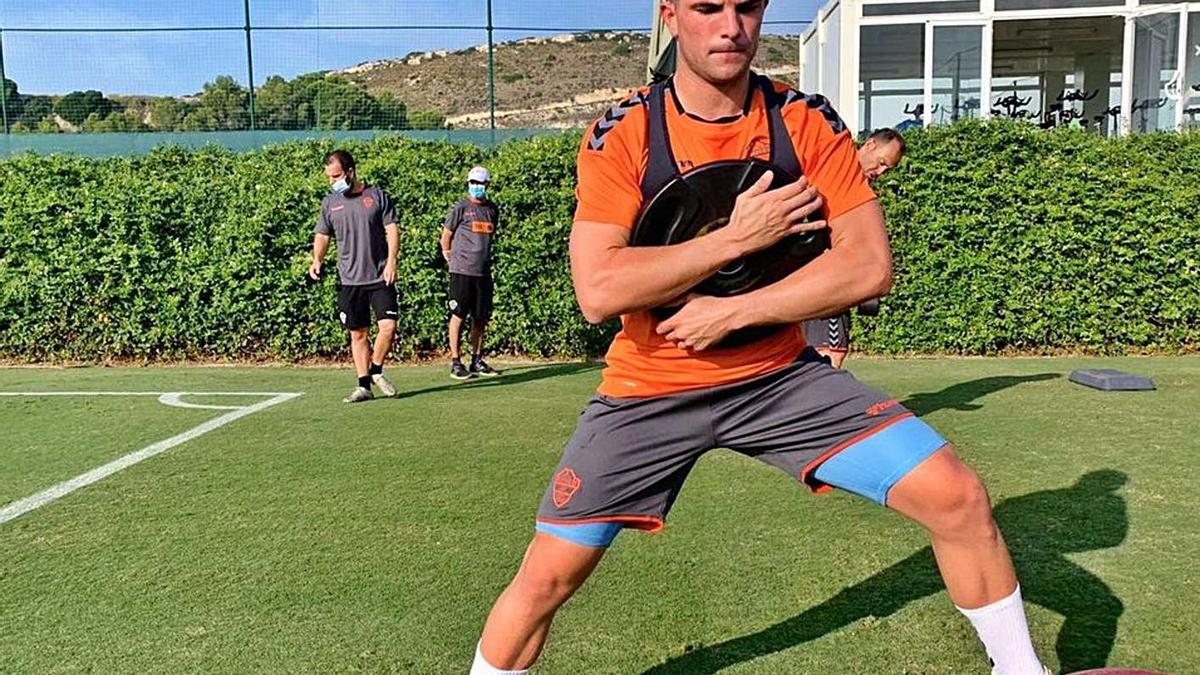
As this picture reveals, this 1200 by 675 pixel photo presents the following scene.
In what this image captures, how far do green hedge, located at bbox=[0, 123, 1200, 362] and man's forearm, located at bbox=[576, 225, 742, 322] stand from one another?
8.13 meters

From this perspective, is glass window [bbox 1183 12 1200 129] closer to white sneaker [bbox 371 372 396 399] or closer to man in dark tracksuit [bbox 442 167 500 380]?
man in dark tracksuit [bbox 442 167 500 380]

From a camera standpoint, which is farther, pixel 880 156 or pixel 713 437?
pixel 880 156

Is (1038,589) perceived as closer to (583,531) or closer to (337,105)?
(583,531)

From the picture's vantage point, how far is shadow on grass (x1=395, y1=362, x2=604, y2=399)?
357 inches

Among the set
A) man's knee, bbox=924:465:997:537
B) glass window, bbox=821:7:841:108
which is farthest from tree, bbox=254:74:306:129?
man's knee, bbox=924:465:997:537

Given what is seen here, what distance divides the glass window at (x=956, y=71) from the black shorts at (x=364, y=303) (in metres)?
10.3

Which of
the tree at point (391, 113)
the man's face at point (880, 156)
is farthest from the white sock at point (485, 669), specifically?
the tree at point (391, 113)

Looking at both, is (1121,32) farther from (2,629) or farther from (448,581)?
(2,629)

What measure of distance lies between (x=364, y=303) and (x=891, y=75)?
1093cm

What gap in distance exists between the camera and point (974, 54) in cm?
1586

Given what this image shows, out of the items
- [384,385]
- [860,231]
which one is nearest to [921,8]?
[384,385]

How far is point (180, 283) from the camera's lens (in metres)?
10.7

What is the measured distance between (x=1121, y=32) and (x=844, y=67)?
475 cm

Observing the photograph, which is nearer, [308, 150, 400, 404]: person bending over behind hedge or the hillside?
[308, 150, 400, 404]: person bending over behind hedge
